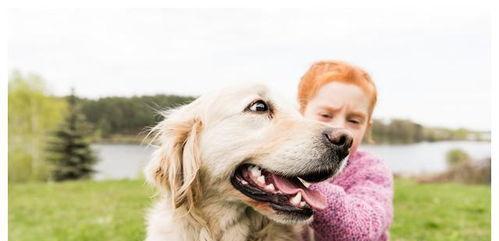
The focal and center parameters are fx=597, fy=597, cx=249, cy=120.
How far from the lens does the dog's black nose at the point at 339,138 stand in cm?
232

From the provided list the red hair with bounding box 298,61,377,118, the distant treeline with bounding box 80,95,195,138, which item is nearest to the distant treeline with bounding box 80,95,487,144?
the distant treeline with bounding box 80,95,195,138

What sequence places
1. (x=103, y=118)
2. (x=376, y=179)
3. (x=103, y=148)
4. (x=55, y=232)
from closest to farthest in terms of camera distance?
(x=376, y=179), (x=55, y=232), (x=103, y=118), (x=103, y=148)

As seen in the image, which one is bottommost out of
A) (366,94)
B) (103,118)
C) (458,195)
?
(458,195)

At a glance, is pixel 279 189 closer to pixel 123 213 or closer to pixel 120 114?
pixel 123 213

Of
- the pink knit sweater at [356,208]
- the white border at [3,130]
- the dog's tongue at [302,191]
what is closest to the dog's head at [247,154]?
the dog's tongue at [302,191]

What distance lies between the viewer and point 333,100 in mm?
3027

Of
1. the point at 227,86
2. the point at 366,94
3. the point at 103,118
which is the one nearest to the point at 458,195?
the point at 103,118

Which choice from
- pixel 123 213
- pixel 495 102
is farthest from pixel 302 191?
pixel 123 213

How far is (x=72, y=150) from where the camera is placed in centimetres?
1460

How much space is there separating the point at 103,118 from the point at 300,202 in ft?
26.8

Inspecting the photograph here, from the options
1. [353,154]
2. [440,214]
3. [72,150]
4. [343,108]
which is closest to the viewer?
[343,108]

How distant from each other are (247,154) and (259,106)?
0.79 feet

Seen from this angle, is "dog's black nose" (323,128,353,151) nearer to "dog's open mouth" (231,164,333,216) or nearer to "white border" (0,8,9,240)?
"dog's open mouth" (231,164,333,216)

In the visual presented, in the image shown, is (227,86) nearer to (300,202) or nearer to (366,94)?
(300,202)
